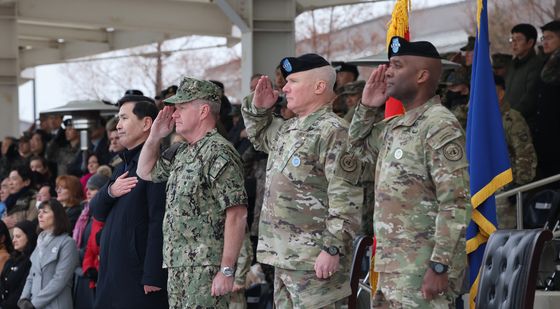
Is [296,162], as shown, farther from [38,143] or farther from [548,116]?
[38,143]

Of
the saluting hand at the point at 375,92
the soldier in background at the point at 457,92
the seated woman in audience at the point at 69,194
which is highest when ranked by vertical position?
the soldier in background at the point at 457,92

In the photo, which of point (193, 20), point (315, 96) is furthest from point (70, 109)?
point (315, 96)

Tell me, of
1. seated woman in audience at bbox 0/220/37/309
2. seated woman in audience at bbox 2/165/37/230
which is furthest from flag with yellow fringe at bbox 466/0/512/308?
seated woman in audience at bbox 2/165/37/230

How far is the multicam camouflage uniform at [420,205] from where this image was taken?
5.14m

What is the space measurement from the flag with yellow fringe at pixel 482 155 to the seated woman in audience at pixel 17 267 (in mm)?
5382

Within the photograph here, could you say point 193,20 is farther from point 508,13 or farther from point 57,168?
point 508,13

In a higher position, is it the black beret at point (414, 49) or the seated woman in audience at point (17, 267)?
the black beret at point (414, 49)

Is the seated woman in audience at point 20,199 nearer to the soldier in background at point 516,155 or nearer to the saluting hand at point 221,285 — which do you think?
the soldier in background at point 516,155

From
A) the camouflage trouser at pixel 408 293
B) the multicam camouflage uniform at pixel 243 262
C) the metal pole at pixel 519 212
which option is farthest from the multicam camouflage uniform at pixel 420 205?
the metal pole at pixel 519 212

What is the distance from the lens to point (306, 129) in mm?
6129

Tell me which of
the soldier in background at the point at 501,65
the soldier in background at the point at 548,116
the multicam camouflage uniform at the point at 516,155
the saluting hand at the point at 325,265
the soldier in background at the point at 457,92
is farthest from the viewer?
the soldier in background at the point at 501,65

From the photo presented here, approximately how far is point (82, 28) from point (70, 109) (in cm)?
853

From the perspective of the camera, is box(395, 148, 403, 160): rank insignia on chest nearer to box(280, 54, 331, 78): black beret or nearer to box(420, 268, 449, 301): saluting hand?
box(420, 268, 449, 301): saluting hand

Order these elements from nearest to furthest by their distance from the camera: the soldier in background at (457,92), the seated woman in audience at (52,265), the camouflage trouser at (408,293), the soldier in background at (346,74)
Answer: the camouflage trouser at (408,293) < the seated woman in audience at (52,265) < the soldier in background at (457,92) < the soldier in background at (346,74)
